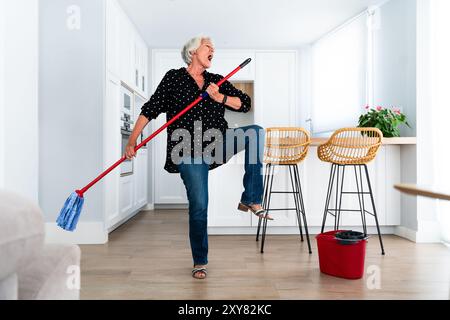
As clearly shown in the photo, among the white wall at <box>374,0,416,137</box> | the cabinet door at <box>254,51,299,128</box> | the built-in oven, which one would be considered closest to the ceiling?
the cabinet door at <box>254,51,299,128</box>

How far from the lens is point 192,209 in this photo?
2.37 meters

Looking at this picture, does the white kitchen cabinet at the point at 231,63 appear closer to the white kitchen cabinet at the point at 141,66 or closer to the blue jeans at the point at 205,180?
the white kitchen cabinet at the point at 141,66

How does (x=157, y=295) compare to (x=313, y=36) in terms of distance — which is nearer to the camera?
(x=157, y=295)

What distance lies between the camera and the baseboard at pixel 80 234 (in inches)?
132

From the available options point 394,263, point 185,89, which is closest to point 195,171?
point 185,89

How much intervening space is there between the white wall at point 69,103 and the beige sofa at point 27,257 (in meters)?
2.63

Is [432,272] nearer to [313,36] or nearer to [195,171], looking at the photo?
[195,171]

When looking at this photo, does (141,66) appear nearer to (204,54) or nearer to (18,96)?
(18,96)

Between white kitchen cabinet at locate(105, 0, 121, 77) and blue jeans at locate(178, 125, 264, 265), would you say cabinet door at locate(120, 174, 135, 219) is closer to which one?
white kitchen cabinet at locate(105, 0, 121, 77)

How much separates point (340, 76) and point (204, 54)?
3166mm

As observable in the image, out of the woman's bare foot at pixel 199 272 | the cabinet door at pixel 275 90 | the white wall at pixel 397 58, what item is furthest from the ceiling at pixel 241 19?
the woman's bare foot at pixel 199 272

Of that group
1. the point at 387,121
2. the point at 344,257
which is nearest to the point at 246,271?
the point at 344,257
